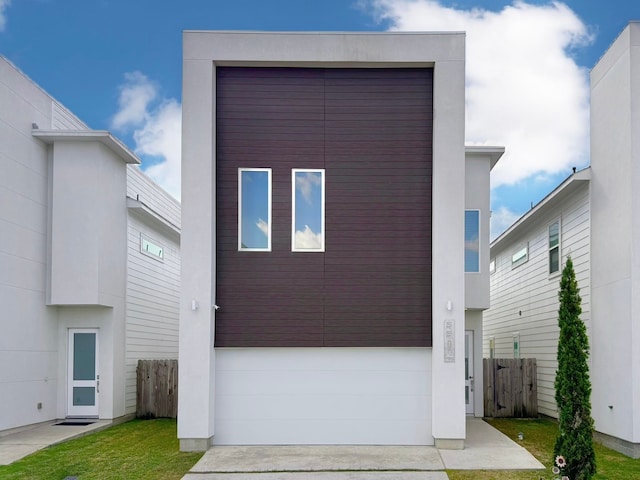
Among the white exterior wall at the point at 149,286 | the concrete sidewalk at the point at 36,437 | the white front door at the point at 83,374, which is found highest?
the white exterior wall at the point at 149,286

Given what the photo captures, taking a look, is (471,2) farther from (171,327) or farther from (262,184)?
(171,327)

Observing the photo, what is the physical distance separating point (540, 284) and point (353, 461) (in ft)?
27.1

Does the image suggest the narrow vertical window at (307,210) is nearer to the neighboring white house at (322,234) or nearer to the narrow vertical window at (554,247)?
the neighboring white house at (322,234)

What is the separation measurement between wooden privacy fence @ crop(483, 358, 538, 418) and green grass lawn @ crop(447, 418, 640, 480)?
1681 mm

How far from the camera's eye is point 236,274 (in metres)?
11.5

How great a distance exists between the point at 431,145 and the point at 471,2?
806cm

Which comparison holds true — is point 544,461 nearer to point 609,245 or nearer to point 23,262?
point 609,245

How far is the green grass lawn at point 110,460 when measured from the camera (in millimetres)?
9391

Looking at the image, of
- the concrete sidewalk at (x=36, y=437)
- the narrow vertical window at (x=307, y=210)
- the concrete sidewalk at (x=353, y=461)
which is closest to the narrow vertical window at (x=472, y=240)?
the concrete sidewalk at (x=353, y=461)

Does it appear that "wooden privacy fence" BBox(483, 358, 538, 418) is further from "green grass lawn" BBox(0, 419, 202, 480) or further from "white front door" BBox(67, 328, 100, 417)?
"white front door" BBox(67, 328, 100, 417)

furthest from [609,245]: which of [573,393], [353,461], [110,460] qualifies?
[110,460]

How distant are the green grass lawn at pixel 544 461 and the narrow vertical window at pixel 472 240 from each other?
3396 millimetres

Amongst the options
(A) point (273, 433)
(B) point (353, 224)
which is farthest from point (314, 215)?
(A) point (273, 433)

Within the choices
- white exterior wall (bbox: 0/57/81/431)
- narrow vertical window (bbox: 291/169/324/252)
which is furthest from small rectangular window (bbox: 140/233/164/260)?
narrow vertical window (bbox: 291/169/324/252)
